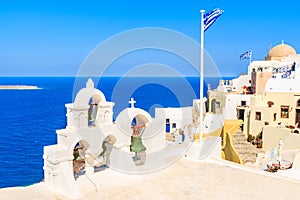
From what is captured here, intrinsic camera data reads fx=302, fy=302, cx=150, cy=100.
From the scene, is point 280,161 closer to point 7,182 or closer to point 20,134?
point 7,182

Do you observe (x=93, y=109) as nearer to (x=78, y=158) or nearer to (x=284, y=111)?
(x=78, y=158)

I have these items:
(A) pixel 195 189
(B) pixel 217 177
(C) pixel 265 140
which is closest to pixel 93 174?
(A) pixel 195 189

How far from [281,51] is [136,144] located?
34.7 metres

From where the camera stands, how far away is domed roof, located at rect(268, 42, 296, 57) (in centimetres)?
4084

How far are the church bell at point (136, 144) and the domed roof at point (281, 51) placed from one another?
34.2 meters

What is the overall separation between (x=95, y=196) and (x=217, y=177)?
4.99 m

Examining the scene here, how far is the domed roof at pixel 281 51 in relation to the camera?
134ft

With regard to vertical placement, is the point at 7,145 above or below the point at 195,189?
below

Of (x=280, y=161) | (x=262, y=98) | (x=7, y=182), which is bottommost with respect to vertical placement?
(x=7, y=182)

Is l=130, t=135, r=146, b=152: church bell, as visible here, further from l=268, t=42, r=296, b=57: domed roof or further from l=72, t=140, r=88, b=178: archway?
l=268, t=42, r=296, b=57: domed roof

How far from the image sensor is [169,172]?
12.8 meters

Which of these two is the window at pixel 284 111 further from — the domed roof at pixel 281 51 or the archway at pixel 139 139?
the archway at pixel 139 139

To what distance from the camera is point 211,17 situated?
1348cm

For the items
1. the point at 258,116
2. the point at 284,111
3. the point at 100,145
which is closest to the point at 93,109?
the point at 100,145
